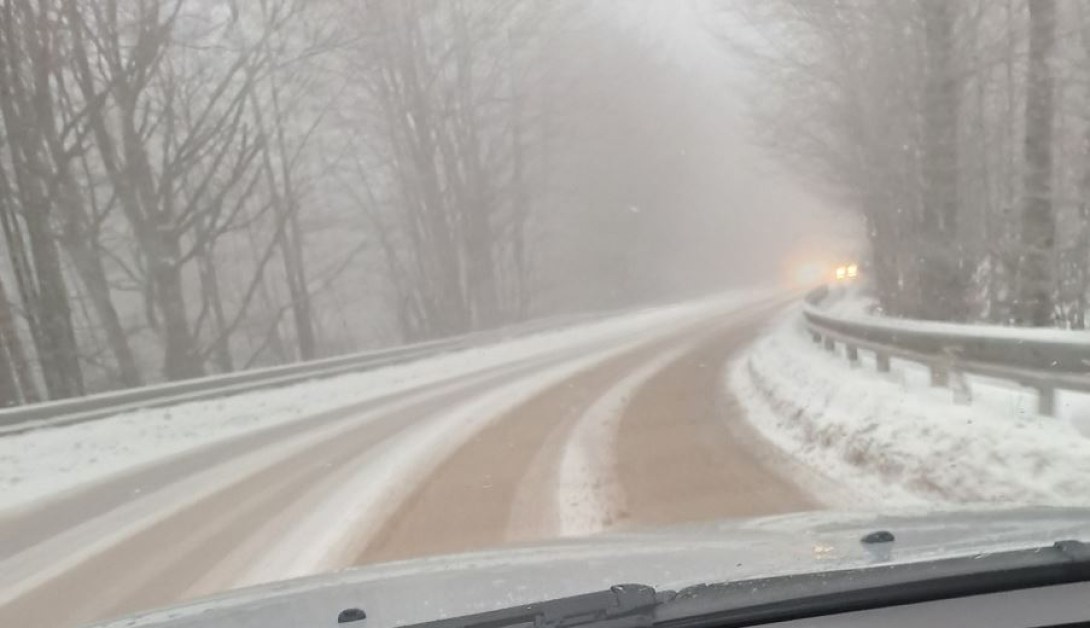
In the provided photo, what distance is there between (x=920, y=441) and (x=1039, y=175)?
735 cm

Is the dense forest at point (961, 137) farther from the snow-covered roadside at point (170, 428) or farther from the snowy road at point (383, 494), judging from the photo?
the snow-covered roadside at point (170, 428)

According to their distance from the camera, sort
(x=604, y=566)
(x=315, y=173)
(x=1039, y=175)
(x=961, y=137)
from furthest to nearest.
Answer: (x=315, y=173) → (x=961, y=137) → (x=1039, y=175) → (x=604, y=566)

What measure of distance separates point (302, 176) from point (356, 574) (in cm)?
3518

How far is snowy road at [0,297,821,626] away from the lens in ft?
25.0

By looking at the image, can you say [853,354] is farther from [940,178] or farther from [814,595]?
[814,595]

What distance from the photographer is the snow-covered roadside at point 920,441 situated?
22.6ft

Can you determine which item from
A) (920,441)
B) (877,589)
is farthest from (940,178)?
(877,589)

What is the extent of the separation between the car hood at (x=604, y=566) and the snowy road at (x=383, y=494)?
2816mm

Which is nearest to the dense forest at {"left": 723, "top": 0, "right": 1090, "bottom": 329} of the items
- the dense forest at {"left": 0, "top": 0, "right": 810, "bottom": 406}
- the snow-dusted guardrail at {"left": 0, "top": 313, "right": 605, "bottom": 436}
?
the snow-dusted guardrail at {"left": 0, "top": 313, "right": 605, "bottom": 436}

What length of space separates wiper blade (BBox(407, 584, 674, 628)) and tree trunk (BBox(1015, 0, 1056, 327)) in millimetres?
13164

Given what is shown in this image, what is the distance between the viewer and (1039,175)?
46.0 feet

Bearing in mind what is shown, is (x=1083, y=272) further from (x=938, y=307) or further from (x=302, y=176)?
(x=302, y=176)

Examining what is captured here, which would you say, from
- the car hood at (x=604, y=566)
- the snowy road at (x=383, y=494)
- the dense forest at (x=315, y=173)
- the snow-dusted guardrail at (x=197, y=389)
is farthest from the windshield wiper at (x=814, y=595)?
the dense forest at (x=315, y=173)

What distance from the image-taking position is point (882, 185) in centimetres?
2064
